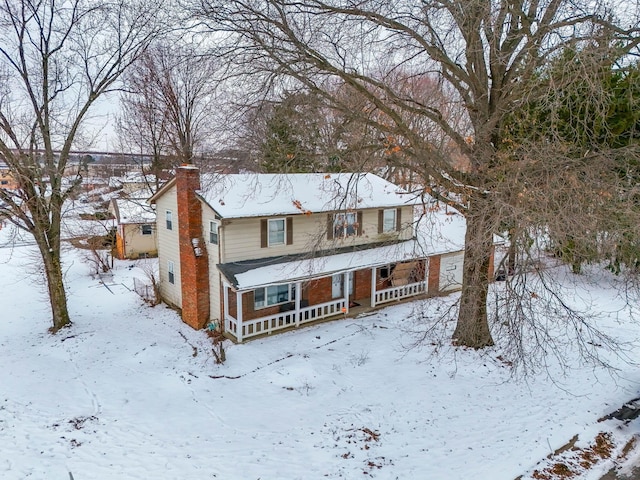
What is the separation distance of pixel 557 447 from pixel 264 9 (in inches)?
455

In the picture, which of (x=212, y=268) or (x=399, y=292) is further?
(x=399, y=292)

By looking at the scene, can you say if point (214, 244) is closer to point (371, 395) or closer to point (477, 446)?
point (371, 395)

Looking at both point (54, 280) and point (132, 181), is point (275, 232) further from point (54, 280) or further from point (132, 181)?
point (132, 181)

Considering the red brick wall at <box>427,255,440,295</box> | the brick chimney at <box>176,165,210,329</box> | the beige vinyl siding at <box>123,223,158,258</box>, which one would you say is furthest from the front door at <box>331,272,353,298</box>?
the beige vinyl siding at <box>123,223,158,258</box>

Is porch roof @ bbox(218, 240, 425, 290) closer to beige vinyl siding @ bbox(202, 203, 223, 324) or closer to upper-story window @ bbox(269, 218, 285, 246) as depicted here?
upper-story window @ bbox(269, 218, 285, 246)

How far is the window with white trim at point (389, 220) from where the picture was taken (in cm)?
1788

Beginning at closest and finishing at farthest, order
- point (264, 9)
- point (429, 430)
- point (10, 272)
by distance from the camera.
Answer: point (429, 430)
point (264, 9)
point (10, 272)

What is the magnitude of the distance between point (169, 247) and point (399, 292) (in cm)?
959

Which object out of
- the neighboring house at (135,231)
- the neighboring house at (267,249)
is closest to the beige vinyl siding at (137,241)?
the neighboring house at (135,231)

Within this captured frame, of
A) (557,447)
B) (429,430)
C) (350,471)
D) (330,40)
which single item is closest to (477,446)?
(429,430)

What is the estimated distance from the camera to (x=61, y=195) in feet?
49.3

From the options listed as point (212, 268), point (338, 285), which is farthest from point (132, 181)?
point (338, 285)

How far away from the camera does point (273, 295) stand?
49.1 ft

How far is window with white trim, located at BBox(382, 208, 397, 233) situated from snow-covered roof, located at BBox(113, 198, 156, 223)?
1547 cm
